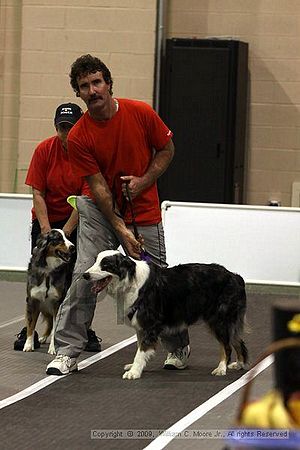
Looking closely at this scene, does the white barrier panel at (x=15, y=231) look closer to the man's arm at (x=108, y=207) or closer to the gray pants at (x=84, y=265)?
the gray pants at (x=84, y=265)

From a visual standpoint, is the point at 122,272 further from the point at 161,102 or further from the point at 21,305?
the point at 161,102

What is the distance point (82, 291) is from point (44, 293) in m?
0.68

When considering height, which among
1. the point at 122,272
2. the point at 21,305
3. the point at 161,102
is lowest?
the point at 21,305

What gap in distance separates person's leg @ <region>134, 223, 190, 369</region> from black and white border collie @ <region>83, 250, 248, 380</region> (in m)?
0.16

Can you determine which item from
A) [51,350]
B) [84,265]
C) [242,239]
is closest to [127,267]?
[84,265]

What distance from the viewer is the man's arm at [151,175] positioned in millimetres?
7172

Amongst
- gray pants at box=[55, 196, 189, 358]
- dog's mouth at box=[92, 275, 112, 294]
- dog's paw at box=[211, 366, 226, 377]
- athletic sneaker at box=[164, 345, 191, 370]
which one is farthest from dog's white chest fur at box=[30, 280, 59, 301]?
dog's paw at box=[211, 366, 226, 377]

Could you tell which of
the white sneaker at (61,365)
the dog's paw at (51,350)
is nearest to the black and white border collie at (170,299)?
the white sneaker at (61,365)

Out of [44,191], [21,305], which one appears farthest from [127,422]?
[21,305]

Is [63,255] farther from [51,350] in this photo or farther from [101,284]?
[101,284]

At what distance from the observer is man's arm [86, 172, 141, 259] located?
23.6 feet

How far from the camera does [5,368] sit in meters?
7.43

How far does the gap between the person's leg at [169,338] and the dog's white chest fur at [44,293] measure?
83 cm

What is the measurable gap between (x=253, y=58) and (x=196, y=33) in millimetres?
689
